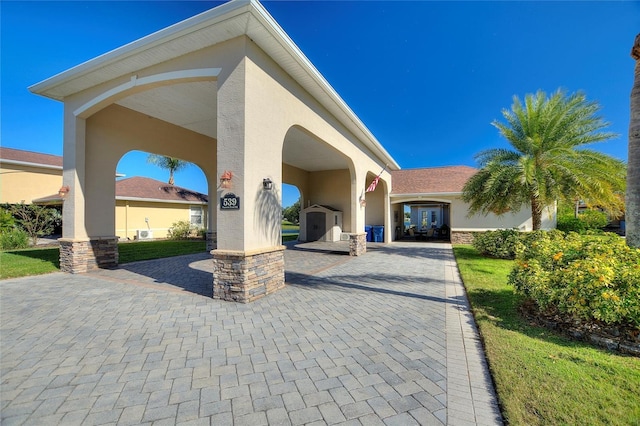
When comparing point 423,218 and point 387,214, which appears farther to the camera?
Answer: point 423,218

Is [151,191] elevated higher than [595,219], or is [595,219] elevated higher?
[151,191]

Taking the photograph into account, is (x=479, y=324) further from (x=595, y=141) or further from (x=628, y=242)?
(x=595, y=141)

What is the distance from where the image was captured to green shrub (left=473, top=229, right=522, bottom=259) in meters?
11.0

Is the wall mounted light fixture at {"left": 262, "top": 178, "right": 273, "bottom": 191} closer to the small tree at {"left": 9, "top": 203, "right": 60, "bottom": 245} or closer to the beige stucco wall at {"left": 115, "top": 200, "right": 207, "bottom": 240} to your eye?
the small tree at {"left": 9, "top": 203, "right": 60, "bottom": 245}

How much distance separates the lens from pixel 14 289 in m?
6.40

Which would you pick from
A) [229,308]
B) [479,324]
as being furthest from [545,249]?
[229,308]

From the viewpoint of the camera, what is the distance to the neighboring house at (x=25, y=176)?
61.4ft

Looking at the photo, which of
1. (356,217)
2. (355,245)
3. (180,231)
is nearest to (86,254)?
(355,245)

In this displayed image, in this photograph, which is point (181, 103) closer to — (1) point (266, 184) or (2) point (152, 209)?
(1) point (266, 184)

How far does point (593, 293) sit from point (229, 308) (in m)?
5.79

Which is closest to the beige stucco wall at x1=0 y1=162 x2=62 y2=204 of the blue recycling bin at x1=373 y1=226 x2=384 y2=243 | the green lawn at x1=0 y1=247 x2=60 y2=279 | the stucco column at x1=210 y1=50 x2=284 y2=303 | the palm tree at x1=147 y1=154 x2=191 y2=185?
the palm tree at x1=147 y1=154 x2=191 y2=185

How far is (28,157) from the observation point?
21.0 meters

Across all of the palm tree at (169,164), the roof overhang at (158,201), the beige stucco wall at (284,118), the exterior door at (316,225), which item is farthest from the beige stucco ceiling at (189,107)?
the palm tree at (169,164)

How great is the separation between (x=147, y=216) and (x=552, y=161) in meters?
24.7
